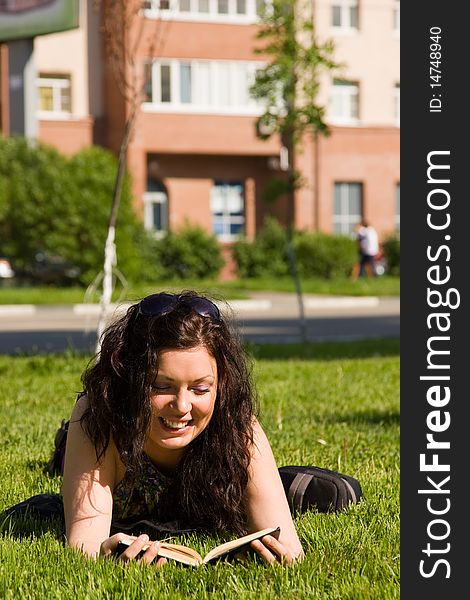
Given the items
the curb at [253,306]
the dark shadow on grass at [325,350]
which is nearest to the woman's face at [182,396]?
the dark shadow on grass at [325,350]

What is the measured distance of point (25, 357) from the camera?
37.1 feet

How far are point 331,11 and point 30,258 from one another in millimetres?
17145

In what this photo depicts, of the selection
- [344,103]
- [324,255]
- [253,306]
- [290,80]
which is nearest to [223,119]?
[344,103]

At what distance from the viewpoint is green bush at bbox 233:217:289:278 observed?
34812 mm

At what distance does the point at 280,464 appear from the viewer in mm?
5660

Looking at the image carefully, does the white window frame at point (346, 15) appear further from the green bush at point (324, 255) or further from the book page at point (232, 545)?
the book page at point (232, 545)

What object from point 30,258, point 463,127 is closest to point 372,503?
point 463,127

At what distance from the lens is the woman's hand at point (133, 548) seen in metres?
3.73

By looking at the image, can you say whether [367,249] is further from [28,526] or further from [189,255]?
[28,526]

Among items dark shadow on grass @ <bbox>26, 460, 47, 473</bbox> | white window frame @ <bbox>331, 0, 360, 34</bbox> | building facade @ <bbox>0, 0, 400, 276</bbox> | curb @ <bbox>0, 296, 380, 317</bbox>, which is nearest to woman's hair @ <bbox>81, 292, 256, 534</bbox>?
dark shadow on grass @ <bbox>26, 460, 47, 473</bbox>

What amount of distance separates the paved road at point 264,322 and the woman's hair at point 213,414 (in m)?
7.93

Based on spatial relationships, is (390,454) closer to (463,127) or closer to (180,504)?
(180,504)

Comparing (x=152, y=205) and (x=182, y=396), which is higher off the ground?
(x=152, y=205)

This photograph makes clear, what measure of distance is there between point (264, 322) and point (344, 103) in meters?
22.5
